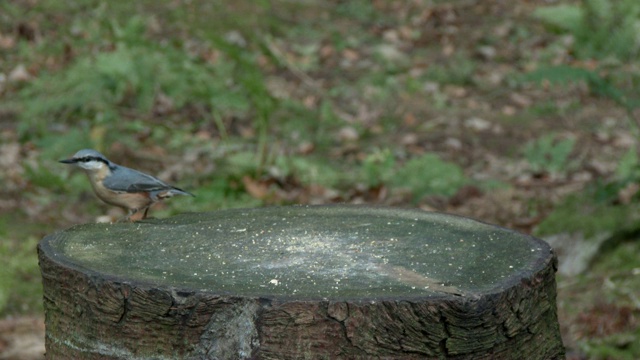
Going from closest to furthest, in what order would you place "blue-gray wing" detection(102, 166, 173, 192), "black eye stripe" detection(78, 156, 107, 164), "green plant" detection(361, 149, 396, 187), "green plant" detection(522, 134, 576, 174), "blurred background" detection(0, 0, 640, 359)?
1. "blue-gray wing" detection(102, 166, 173, 192)
2. "black eye stripe" detection(78, 156, 107, 164)
3. "blurred background" detection(0, 0, 640, 359)
4. "green plant" detection(361, 149, 396, 187)
5. "green plant" detection(522, 134, 576, 174)

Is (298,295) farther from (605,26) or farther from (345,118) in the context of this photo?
(345,118)

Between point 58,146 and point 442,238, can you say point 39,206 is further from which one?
point 442,238

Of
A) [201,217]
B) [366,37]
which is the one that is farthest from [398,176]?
[366,37]

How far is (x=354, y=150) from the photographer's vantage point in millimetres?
7922

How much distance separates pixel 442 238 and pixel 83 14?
832 cm

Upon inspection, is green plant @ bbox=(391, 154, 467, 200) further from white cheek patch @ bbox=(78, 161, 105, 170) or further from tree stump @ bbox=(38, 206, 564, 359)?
tree stump @ bbox=(38, 206, 564, 359)

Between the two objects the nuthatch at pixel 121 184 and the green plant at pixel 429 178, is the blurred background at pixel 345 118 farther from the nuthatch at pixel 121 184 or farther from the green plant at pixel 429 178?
the nuthatch at pixel 121 184

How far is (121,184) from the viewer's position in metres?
3.66

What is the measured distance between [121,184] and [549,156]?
15.2 ft

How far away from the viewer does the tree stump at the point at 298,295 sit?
2.25 meters

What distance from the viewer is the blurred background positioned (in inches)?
214

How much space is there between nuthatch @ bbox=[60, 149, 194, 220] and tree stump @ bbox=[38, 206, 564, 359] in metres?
0.70

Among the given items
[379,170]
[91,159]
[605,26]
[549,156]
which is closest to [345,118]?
[379,170]

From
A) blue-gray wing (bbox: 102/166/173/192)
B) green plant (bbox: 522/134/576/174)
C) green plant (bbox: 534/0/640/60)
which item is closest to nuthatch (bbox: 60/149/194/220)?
blue-gray wing (bbox: 102/166/173/192)
